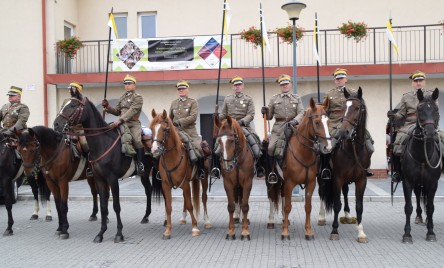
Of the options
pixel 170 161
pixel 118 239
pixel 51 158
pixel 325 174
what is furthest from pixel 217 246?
pixel 51 158

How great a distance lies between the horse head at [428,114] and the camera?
743 centimetres

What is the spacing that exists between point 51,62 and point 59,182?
10.9 meters

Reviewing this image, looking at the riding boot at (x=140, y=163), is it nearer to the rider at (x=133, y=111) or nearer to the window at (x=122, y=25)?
the rider at (x=133, y=111)

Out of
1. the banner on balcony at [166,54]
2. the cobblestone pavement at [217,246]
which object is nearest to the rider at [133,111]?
the cobblestone pavement at [217,246]

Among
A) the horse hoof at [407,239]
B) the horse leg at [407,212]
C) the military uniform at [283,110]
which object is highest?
the military uniform at [283,110]

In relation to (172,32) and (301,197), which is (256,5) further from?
(301,197)

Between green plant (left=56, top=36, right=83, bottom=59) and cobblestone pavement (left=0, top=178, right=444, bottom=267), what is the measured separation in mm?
8616

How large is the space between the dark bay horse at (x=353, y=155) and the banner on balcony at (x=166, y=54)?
9608 millimetres

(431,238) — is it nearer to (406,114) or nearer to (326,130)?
(406,114)

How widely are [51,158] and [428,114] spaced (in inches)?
280

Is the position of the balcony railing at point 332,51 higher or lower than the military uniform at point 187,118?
higher

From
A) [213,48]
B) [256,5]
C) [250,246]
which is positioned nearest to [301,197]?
[250,246]

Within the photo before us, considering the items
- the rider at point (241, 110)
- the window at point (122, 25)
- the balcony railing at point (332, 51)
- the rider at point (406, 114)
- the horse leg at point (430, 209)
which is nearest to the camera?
the horse leg at point (430, 209)

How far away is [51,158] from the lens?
8906mm
